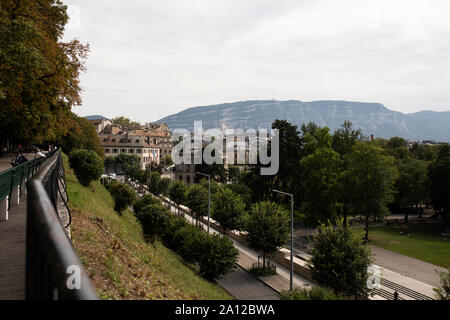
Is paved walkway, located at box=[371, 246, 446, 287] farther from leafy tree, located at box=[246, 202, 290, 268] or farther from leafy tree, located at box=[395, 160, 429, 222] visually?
leafy tree, located at box=[395, 160, 429, 222]

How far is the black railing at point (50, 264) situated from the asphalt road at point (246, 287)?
896 inches

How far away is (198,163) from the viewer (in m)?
86.0

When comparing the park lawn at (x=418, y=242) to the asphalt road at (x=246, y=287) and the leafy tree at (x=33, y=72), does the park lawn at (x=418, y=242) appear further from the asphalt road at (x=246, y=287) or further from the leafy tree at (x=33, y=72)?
the leafy tree at (x=33, y=72)

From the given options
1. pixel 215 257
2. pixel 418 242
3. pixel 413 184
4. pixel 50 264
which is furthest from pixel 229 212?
pixel 413 184

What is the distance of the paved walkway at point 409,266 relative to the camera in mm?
29609

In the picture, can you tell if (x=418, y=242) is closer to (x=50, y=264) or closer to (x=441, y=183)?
(x=441, y=183)

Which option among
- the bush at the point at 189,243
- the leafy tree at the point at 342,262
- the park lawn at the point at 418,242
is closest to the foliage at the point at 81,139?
the bush at the point at 189,243

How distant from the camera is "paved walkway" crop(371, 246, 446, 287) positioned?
97.1 feet

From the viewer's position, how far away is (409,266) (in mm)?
33000

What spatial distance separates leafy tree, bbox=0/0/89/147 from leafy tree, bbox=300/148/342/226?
96.3 feet
